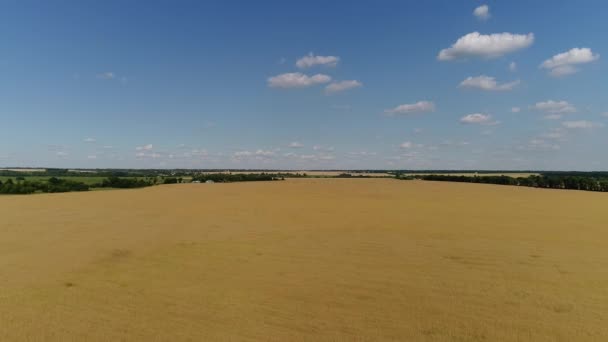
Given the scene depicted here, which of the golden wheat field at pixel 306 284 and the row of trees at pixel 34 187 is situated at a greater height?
the row of trees at pixel 34 187

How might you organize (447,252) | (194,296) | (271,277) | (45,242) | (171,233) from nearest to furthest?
(194,296) → (271,277) → (447,252) → (45,242) → (171,233)

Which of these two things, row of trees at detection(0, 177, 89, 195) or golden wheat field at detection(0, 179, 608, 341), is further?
row of trees at detection(0, 177, 89, 195)

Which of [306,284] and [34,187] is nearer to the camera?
[306,284]

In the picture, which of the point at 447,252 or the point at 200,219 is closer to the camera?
the point at 447,252

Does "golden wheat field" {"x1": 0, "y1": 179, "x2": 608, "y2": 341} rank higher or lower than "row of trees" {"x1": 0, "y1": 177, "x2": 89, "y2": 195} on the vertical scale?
lower

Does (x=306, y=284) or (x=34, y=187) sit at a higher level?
(x=34, y=187)

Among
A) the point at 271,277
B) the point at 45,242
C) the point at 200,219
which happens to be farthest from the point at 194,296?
the point at 200,219

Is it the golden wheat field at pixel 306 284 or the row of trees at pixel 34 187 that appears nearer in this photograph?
the golden wheat field at pixel 306 284

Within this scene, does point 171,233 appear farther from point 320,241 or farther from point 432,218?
point 432,218
